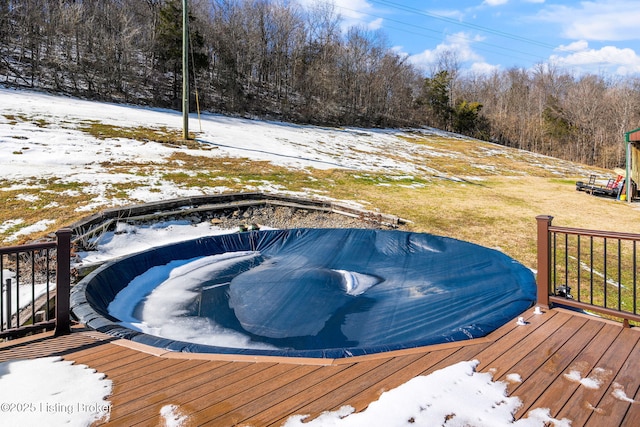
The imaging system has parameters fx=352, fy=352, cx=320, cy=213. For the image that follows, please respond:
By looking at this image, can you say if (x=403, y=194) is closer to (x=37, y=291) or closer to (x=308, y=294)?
(x=308, y=294)

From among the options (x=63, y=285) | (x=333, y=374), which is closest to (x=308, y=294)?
(x=333, y=374)

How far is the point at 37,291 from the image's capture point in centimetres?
390

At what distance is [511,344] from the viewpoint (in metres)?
2.50

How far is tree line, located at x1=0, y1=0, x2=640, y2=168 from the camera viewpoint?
19.5 metres

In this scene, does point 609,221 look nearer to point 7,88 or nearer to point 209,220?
point 209,220

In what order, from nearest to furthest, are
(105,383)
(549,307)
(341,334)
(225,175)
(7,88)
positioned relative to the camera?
(105,383)
(549,307)
(341,334)
(225,175)
(7,88)

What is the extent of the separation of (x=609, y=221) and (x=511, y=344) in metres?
8.15

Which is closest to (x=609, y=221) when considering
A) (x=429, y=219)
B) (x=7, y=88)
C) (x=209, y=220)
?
(x=429, y=219)

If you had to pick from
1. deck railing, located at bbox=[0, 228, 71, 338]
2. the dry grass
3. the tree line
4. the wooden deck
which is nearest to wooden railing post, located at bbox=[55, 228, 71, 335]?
deck railing, located at bbox=[0, 228, 71, 338]

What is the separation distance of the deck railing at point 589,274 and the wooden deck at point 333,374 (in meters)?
0.36

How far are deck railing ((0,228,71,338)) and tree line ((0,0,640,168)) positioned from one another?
1874 cm

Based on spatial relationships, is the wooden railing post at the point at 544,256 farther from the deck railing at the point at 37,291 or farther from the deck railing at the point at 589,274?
the deck railing at the point at 37,291

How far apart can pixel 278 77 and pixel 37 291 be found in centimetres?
2913

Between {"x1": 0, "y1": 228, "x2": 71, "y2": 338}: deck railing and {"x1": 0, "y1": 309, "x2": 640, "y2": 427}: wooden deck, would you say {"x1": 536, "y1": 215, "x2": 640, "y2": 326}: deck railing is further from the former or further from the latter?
{"x1": 0, "y1": 228, "x2": 71, "y2": 338}: deck railing
